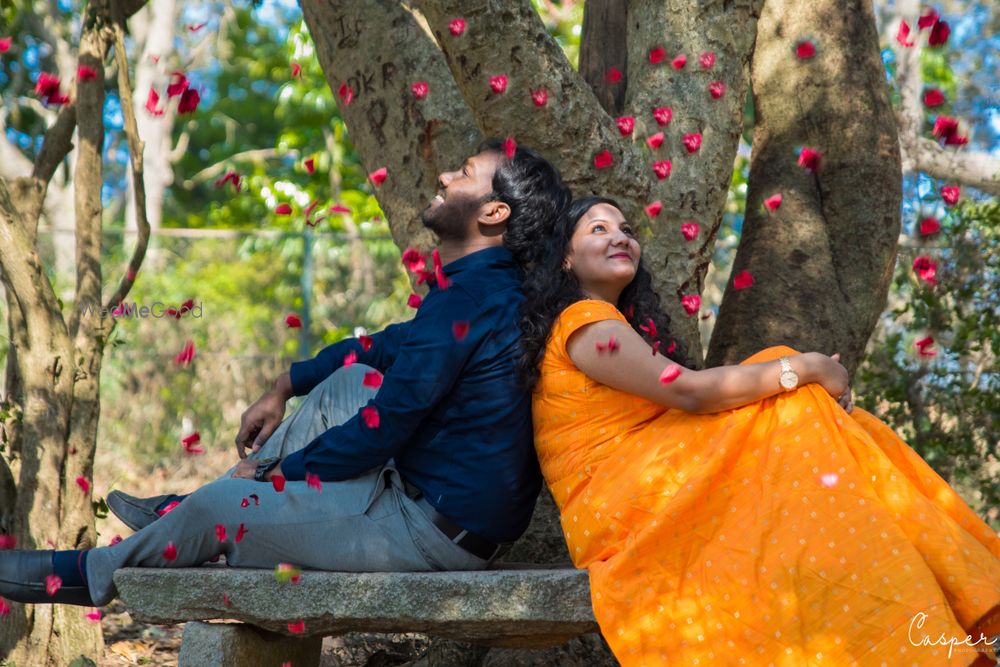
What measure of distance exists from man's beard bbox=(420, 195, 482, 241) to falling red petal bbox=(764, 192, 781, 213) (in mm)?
1601

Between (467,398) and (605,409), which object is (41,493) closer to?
(467,398)

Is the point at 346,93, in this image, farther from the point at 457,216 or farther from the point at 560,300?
the point at 560,300

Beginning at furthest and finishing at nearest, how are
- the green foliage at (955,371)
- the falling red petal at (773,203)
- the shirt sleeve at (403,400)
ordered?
the green foliage at (955,371) < the falling red petal at (773,203) < the shirt sleeve at (403,400)

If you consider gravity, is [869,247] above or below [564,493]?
above

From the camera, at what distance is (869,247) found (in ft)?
14.3

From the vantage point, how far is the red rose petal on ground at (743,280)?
14.0 ft

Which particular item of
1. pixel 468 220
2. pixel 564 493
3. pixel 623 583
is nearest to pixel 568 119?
pixel 468 220

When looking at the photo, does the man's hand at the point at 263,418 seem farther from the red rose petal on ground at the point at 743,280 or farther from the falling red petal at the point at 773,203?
the falling red petal at the point at 773,203

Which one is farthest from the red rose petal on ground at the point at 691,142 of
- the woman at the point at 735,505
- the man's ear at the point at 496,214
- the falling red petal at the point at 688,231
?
the man's ear at the point at 496,214

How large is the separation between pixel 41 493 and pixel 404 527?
1.53m

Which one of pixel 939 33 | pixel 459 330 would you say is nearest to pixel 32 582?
pixel 459 330

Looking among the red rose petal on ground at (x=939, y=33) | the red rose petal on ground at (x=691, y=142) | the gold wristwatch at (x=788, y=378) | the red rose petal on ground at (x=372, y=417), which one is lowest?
the red rose petal on ground at (x=372, y=417)

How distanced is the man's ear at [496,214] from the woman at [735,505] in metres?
0.18

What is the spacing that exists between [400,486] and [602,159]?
1.26 meters
